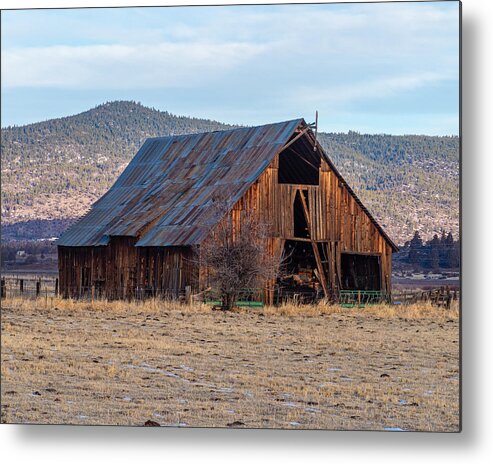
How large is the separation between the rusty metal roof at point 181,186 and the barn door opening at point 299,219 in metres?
1.50

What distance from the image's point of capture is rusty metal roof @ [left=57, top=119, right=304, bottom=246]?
31.7 m

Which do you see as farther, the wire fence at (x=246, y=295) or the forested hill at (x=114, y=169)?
the forested hill at (x=114, y=169)

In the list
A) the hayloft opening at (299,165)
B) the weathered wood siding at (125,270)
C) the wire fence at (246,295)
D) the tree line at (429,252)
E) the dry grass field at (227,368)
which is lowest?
the dry grass field at (227,368)

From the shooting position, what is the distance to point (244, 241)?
99.0ft

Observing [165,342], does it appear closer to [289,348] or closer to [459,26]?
[289,348]

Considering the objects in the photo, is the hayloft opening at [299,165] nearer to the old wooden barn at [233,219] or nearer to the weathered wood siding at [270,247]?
the old wooden barn at [233,219]

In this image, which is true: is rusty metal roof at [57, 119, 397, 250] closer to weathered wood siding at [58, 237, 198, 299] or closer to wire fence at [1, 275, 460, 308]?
weathered wood siding at [58, 237, 198, 299]

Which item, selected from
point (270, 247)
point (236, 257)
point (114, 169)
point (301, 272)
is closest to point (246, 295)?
point (236, 257)

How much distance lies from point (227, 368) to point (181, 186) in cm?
1629

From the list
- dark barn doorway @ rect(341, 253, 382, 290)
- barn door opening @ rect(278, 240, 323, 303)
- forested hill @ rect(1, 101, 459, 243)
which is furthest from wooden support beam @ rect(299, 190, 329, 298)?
forested hill @ rect(1, 101, 459, 243)

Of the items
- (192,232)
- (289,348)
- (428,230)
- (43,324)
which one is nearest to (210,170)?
(192,232)

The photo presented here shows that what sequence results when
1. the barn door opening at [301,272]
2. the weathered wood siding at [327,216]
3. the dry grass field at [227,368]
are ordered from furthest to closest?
the barn door opening at [301,272] < the weathered wood siding at [327,216] < the dry grass field at [227,368]

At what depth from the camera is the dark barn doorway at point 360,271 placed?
34.7 metres

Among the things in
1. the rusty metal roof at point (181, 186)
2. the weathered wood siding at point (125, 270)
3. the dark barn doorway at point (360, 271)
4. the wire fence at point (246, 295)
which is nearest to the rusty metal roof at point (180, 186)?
the rusty metal roof at point (181, 186)
